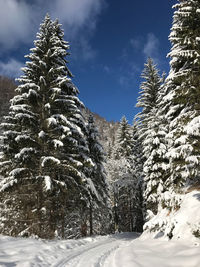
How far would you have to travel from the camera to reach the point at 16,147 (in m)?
13.7

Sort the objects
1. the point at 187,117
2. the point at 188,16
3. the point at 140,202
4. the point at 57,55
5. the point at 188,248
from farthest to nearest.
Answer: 1. the point at 140,202
2. the point at 57,55
3. the point at 188,16
4. the point at 187,117
5. the point at 188,248

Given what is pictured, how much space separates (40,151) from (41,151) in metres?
0.08

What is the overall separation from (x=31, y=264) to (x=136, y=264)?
351 cm

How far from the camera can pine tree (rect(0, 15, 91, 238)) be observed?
13.0m

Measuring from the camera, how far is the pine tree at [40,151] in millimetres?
13000

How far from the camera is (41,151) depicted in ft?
45.9

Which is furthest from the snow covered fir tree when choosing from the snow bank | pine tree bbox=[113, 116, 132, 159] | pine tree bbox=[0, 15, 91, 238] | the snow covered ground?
pine tree bbox=[113, 116, 132, 159]

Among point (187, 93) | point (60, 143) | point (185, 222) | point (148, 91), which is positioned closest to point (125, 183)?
point (148, 91)

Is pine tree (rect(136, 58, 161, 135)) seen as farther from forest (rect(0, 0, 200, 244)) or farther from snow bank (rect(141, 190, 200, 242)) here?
snow bank (rect(141, 190, 200, 242))

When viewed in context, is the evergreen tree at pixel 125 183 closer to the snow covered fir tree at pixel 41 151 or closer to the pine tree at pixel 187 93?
the snow covered fir tree at pixel 41 151

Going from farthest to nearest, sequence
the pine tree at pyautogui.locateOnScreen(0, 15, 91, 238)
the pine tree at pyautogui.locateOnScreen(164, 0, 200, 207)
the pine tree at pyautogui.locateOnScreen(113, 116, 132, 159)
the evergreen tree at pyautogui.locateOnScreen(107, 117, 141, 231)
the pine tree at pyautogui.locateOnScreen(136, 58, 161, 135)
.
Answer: the pine tree at pyautogui.locateOnScreen(113, 116, 132, 159), the evergreen tree at pyautogui.locateOnScreen(107, 117, 141, 231), the pine tree at pyautogui.locateOnScreen(136, 58, 161, 135), the pine tree at pyautogui.locateOnScreen(0, 15, 91, 238), the pine tree at pyautogui.locateOnScreen(164, 0, 200, 207)

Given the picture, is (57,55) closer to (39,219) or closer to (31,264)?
(39,219)

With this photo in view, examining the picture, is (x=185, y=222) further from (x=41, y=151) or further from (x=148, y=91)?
(x=148, y=91)

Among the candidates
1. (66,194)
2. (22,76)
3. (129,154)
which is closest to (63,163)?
(66,194)
